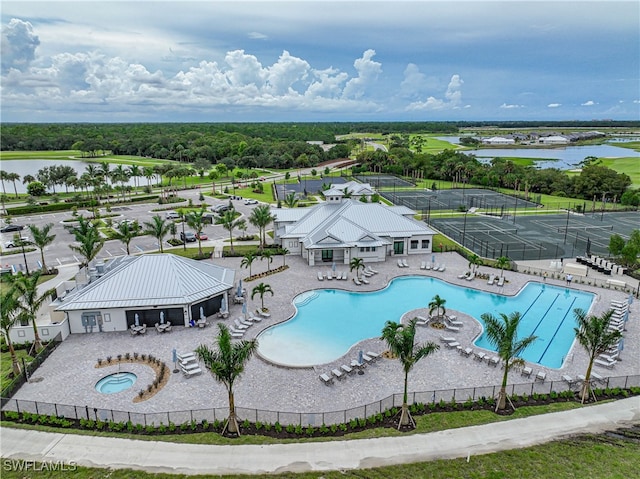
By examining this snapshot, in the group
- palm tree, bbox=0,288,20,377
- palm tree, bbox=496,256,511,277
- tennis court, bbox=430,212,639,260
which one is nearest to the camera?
palm tree, bbox=0,288,20,377

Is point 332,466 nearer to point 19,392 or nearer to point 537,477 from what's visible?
point 537,477

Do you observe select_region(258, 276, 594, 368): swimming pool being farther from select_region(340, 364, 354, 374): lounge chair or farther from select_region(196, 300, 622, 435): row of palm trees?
select_region(196, 300, 622, 435): row of palm trees

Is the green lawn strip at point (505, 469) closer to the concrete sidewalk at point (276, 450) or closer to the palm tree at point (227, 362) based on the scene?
the concrete sidewalk at point (276, 450)

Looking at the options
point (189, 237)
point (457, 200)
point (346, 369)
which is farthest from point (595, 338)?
point (457, 200)

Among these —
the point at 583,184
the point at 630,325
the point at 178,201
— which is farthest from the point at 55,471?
the point at 583,184

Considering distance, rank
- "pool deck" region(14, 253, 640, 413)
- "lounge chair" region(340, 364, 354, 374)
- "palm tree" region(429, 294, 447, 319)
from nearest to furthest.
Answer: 1. "pool deck" region(14, 253, 640, 413)
2. "lounge chair" region(340, 364, 354, 374)
3. "palm tree" region(429, 294, 447, 319)

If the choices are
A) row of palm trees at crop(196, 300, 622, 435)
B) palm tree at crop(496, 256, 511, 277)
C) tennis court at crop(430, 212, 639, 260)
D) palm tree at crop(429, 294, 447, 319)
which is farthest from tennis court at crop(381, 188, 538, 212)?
row of palm trees at crop(196, 300, 622, 435)

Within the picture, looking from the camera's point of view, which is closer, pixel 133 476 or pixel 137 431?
pixel 133 476
